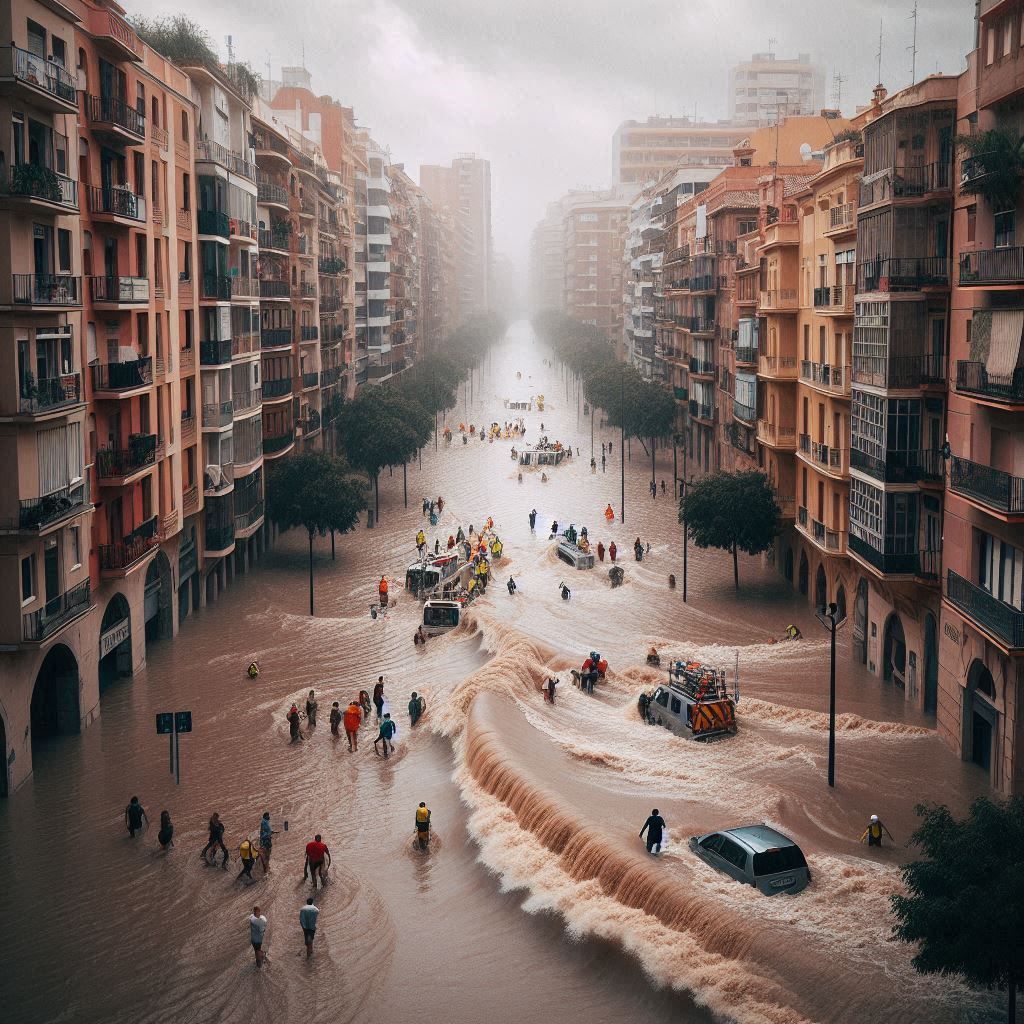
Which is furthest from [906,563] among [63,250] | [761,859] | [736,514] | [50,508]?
[63,250]

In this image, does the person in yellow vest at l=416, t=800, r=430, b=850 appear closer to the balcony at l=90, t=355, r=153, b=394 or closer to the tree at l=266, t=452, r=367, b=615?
the balcony at l=90, t=355, r=153, b=394

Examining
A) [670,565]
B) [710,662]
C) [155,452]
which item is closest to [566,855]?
[710,662]

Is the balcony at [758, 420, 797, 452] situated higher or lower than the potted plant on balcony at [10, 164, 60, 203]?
lower

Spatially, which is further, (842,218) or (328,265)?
(328,265)

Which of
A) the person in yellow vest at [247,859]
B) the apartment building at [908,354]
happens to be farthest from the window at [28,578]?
the apartment building at [908,354]

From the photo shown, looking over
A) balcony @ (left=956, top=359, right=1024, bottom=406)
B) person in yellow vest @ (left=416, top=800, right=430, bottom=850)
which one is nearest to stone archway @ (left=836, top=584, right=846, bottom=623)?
balcony @ (left=956, top=359, right=1024, bottom=406)

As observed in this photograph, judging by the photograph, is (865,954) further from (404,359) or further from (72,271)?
(404,359)

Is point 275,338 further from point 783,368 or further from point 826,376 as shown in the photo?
point 826,376
